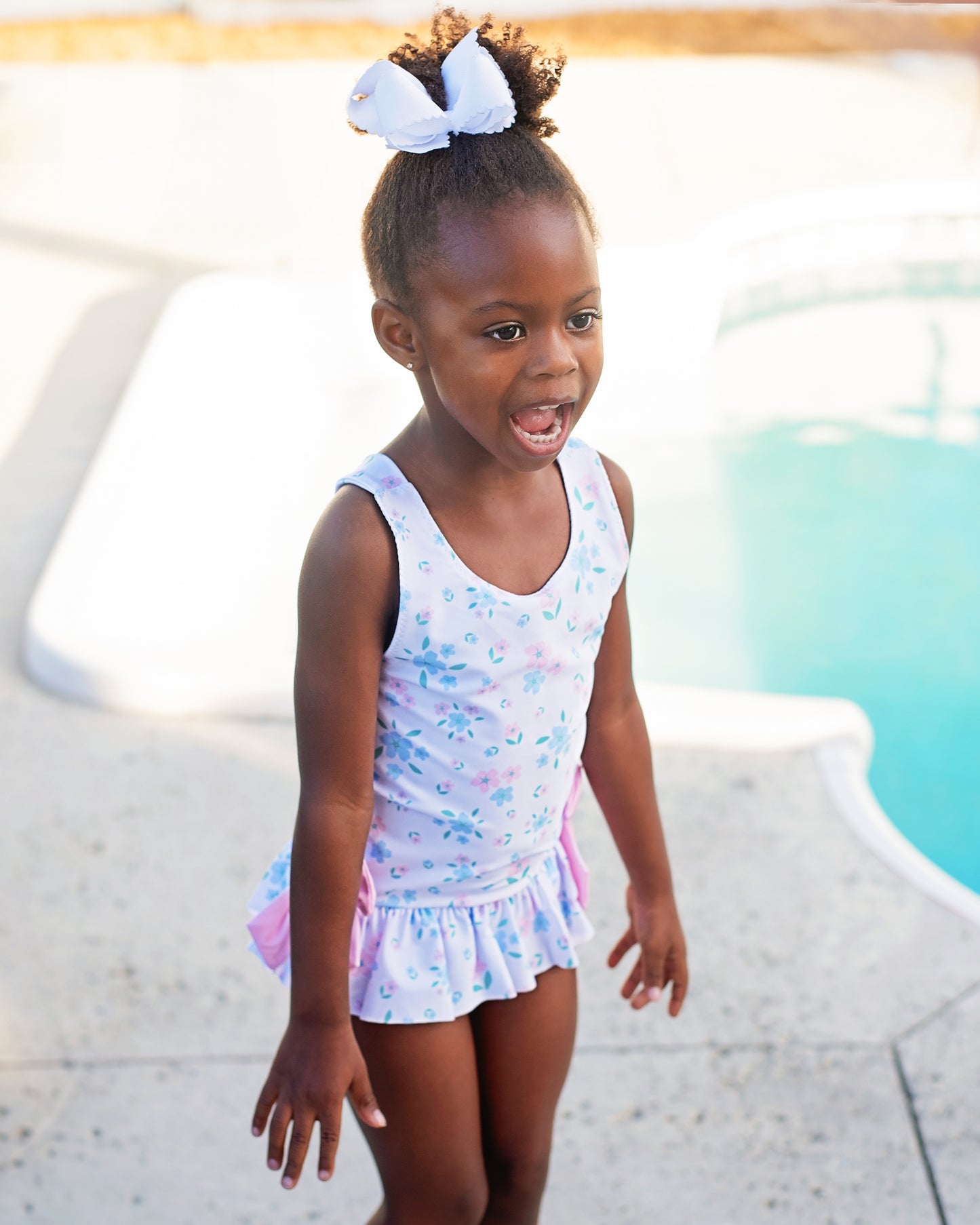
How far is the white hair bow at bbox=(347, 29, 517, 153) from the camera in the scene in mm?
1204

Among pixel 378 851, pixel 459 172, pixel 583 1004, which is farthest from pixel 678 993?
pixel 459 172

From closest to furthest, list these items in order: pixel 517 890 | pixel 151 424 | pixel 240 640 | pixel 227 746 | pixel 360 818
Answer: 1. pixel 360 818
2. pixel 517 890
3. pixel 227 746
4. pixel 240 640
5. pixel 151 424

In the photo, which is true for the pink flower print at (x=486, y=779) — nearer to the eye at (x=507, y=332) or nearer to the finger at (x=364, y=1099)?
the finger at (x=364, y=1099)

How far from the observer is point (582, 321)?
1.28 meters

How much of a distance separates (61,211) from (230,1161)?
457 centimetres

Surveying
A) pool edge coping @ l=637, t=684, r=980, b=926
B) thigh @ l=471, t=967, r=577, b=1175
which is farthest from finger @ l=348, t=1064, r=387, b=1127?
pool edge coping @ l=637, t=684, r=980, b=926

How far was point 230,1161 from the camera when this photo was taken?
6.75 feet

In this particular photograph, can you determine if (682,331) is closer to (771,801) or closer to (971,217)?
(971,217)

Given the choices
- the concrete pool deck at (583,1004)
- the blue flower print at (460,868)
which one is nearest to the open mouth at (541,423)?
the blue flower print at (460,868)

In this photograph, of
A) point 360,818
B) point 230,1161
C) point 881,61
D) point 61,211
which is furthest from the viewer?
point 881,61

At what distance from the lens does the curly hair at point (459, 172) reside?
1233 mm

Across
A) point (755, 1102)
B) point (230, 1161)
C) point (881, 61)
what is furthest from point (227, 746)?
point (881, 61)

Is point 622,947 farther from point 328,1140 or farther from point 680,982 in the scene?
point 328,1140

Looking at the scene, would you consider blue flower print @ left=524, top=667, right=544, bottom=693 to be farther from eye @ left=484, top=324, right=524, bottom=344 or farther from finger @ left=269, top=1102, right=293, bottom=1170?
finger @ left=269, top=1102, right=293, bottom=1170
